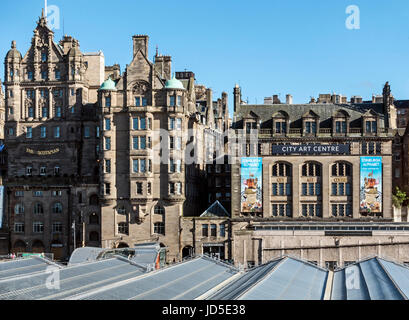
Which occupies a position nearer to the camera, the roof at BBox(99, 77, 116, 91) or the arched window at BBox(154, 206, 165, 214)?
the arched window at BBox(154, 206, 165, 214)

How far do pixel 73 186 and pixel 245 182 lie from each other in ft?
109

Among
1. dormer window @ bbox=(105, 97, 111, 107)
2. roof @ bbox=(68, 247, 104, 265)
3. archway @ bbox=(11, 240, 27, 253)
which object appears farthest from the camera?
archway @ bbox=(11, 240, 27, 253)

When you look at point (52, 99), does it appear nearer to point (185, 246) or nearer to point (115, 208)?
point (115, 208)

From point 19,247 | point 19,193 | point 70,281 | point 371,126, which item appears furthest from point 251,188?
point 70,281

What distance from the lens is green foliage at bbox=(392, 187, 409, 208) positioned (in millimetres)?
123688

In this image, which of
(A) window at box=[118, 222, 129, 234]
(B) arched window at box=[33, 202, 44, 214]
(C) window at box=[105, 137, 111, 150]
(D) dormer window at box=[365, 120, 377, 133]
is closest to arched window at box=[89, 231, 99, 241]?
(A) window at box=[118, 222, 129, 234]

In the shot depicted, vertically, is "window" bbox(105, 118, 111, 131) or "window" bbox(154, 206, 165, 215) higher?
"window" bbox(105, 118, 111, 131)

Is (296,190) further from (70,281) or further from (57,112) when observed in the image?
(70,281)

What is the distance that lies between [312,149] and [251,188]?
1244 centimetres

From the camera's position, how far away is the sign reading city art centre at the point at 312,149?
112 metres

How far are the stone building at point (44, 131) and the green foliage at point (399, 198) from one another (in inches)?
2237

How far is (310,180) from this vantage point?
11312 cm

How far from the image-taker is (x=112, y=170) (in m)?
117

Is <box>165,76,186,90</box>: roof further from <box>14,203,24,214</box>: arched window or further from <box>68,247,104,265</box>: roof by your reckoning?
<box>14,203,24,214</box>: arched window
